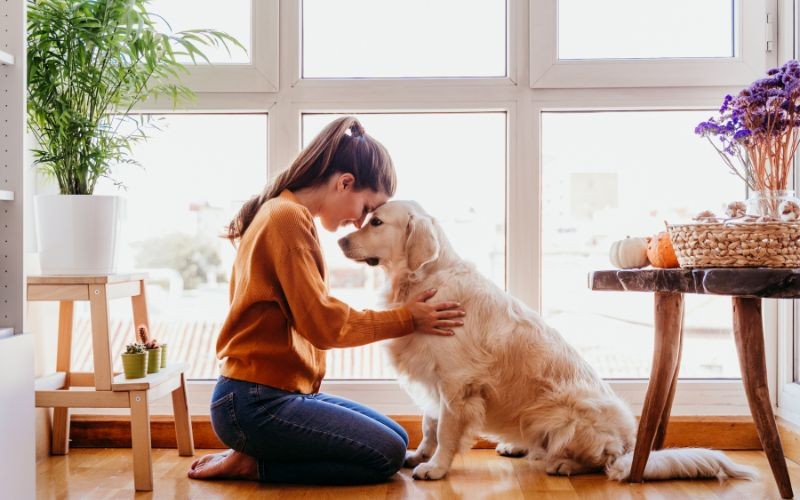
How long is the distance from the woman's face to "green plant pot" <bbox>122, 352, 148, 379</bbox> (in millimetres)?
711

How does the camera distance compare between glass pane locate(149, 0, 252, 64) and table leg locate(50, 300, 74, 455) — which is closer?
table leg locate(50, 300, 74, 455)

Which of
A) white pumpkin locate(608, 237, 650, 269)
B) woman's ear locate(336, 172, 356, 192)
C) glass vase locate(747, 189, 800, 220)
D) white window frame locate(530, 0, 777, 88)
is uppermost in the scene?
white window frame locate(530, 0, 777, 88)

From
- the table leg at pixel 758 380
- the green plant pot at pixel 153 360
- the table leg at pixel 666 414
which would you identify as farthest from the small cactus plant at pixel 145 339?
the table leg at pixel 758 380

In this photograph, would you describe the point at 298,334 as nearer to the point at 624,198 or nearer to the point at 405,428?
the point at 405,428

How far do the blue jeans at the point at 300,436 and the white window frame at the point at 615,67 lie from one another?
1.47m

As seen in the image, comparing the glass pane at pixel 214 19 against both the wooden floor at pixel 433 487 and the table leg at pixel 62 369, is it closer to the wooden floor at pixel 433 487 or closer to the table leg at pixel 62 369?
the table leg at pixel 62 369

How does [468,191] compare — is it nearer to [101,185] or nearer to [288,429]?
[288,429]

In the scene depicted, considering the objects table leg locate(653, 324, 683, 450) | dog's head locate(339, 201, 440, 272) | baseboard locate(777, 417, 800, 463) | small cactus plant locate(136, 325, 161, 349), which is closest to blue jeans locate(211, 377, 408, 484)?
small cactus plant locate(136, 325, 161, 349)

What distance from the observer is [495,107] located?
291cm

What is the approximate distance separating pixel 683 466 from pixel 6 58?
2.22m

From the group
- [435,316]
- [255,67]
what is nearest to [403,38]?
[255,67]

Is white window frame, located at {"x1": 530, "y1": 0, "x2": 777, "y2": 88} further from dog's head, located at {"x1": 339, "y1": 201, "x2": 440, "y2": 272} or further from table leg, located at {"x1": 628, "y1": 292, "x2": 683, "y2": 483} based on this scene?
table leg, located at {"x1": 628, "y1": 292, "x2": 683, "y2": 483}

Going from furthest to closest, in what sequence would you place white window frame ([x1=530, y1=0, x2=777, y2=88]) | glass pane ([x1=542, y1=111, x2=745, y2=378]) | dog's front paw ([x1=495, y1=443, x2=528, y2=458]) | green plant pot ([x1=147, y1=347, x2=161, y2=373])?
glass pane ([x1=542, y1=111, x2=745, y2=378])
white window frame ([x1=530, y1=0, x2=777, y2=88])
dog's front paw ([x1=495, y1=443, x2=528, y2=458])
green plant pot ([x1=147, y1=347, x2=161, y2=373])

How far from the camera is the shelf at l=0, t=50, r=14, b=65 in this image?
1.86 m
